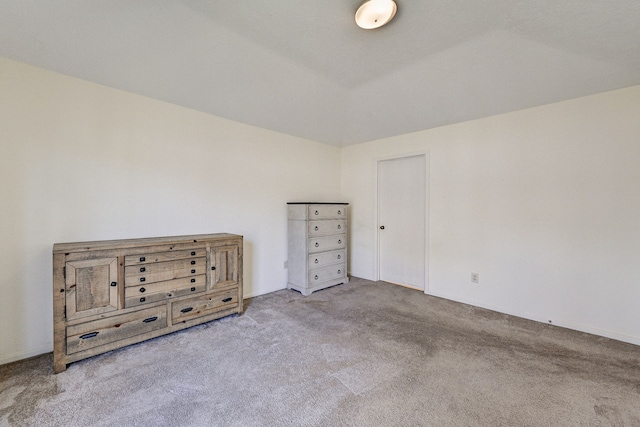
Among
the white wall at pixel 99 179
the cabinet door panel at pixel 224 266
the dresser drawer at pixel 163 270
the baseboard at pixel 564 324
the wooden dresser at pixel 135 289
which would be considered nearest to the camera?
the wooden dresser at pixel 135 289

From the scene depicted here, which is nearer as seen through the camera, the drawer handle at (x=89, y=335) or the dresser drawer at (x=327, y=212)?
the drawer handle at (x=89, y=335)

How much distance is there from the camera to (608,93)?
244 cm

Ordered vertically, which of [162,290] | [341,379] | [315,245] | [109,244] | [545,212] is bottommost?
[341,379]

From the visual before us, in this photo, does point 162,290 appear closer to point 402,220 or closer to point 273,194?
point 273,194

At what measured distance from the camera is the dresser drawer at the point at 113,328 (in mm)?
1950

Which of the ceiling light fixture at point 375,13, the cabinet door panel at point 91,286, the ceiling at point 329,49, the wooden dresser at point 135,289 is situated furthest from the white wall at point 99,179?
the ceiling light fixture at point 375,13

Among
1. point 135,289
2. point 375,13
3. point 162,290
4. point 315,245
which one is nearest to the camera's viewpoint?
point 375,13

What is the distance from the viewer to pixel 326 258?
3842 millimetres

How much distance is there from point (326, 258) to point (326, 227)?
46 centimetres

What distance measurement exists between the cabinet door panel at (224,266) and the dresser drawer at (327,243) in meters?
1.12

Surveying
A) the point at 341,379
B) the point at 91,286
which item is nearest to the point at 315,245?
the point at 341,379

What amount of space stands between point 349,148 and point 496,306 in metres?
3.11

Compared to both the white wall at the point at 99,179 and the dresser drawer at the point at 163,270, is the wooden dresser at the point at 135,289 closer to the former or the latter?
the dresser drawer at the point at 163,270

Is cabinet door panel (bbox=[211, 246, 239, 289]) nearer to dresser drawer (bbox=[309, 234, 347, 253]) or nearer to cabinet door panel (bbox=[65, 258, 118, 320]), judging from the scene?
cabinet door panel (bbox=[65, 258, 118, 320])
